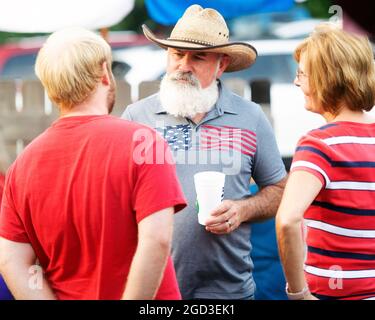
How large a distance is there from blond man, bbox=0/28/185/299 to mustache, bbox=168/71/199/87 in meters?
0.65

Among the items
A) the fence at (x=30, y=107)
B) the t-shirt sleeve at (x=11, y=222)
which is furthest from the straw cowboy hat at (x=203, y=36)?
the t-shirt sleeve at (x=11, y=222)

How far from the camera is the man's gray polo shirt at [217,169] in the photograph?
227cm

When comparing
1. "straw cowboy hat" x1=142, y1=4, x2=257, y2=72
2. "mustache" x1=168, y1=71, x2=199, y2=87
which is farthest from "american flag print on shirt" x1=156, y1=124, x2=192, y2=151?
"straw cowboy hat" x1=142, y1=4, x2=257, y2=72

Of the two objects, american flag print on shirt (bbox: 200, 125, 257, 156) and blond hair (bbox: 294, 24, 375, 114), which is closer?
blond hair (bbox: 294, 24, 375, 114)

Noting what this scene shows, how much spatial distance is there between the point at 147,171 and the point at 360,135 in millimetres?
544

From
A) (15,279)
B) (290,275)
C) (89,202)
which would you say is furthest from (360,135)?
(15,279)

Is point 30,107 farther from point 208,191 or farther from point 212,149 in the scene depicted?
point 208,191

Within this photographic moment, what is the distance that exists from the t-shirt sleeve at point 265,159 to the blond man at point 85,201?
2.40 ft

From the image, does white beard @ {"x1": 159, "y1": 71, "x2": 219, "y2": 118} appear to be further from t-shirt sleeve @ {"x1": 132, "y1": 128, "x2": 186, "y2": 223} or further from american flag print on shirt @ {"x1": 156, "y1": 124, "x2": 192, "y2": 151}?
t-shirt sleeve @ {"x1": 132, "y1": 128, "x2": 186, "y2": 223}

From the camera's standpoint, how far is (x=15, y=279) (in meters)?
1.75

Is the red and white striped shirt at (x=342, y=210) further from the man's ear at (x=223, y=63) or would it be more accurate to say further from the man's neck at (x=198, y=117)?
the man's ear at (x=223, y=63)

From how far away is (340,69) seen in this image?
1721 millimetres

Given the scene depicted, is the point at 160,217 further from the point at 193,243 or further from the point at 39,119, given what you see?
the point at 39,119

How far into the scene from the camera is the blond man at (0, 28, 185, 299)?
1.63 m
